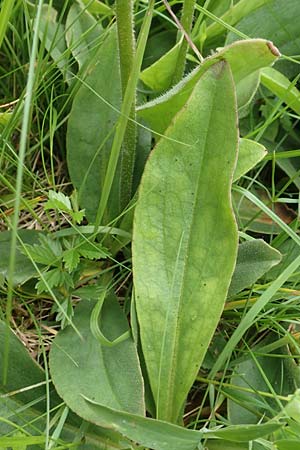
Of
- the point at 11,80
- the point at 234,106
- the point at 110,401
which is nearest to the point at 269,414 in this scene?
the point at 110,401

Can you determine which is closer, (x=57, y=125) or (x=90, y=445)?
(x=90, y=445)

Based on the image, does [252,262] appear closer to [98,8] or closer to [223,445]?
[223,445]

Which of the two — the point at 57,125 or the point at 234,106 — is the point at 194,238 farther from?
the point at 57,125

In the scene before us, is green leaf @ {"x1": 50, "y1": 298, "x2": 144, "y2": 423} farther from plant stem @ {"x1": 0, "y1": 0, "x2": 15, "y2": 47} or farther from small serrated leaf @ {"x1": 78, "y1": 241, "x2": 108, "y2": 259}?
plant stem @ {"x1": 0, "y1": 0, "x2": 15, "y2": 47}

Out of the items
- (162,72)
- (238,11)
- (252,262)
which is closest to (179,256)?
(252,262)

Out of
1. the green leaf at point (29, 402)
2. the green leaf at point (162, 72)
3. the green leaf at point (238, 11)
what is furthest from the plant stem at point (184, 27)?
the green leaf at point (29, 402)

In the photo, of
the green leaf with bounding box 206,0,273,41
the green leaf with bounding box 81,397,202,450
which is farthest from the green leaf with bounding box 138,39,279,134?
the green leaf with bounding box 81,397,202,450
